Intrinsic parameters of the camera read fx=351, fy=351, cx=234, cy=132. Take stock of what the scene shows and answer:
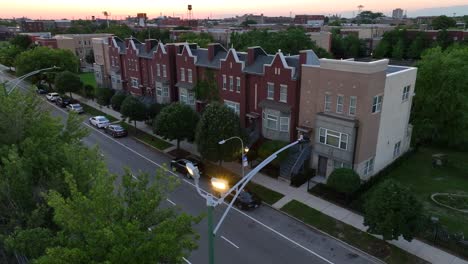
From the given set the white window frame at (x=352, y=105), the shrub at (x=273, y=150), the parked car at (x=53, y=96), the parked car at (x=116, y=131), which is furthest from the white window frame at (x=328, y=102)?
the parked car at (x=53, y=96)

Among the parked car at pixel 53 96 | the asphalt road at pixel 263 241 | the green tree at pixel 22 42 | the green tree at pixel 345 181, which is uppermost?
the green tree at pixel 22 42

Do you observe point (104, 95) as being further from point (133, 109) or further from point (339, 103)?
point (339, 103)

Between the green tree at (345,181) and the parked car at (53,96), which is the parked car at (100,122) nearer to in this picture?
the parked car at (53,96)

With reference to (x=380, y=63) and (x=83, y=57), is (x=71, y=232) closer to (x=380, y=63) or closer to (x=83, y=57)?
(x=380, y=63)

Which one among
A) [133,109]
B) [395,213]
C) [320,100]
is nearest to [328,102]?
[320,100]

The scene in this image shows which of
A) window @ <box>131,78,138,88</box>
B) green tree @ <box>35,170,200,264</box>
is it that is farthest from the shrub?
window @ <box>131,78,138,88</box>

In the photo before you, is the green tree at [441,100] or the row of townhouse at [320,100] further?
the green tree at [441,100]

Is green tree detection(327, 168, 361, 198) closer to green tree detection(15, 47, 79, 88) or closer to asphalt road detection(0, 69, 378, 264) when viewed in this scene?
asphalt road detection(0, 69, 378, 264)
